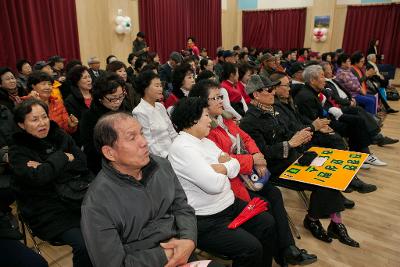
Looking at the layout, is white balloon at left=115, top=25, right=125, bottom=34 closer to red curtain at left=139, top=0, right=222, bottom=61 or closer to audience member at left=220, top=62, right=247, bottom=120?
red curtain at left=139, top=0, right=222, bottom=61

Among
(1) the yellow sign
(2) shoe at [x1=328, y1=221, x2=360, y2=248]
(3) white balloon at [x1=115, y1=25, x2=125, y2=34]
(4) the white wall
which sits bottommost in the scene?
(2) shoe at [x1=328, y1=221, x2=360, y2=248]

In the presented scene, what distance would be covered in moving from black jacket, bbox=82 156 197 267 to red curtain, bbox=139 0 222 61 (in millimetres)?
7903

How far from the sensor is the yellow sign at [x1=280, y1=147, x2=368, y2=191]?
206cm

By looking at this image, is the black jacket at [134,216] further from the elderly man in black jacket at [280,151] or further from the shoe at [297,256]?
the elderly man in black jacket at [280,151]

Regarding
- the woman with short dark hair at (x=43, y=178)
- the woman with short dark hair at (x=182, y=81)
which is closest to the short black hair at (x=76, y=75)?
the woman with short dark hair at (x=182, y=81)

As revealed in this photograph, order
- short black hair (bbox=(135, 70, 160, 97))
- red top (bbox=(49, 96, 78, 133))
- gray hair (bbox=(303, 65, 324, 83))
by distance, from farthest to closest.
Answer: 1. gray hair (bbox=(303, 65, 324, 83))
2. red top (bbox=(49, 96, 78, 133))
3. short black hair (bbox=(135, 70, 160, 97))

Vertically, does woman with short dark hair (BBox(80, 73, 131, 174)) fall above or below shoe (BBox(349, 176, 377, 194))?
above

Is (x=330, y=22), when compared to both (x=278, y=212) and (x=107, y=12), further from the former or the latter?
(x=278, y=212)

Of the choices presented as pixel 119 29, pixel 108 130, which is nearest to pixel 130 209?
pixel 108 130

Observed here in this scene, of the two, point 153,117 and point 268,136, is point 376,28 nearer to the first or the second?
point 268,136

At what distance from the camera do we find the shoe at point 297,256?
6.98 feet

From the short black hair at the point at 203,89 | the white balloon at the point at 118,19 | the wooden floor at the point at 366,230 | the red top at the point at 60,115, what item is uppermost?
the white balloon at the point at 118,19

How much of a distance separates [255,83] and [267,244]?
52.1 inches

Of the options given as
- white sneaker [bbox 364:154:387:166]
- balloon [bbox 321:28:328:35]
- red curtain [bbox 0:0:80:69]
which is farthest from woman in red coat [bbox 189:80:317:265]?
balloon [bbox 321:28:328:35]
